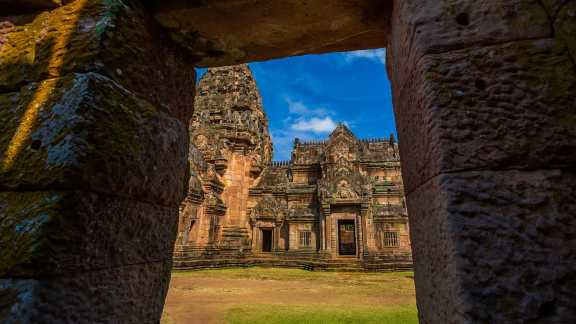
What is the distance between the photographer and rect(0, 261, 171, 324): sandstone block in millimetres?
1096

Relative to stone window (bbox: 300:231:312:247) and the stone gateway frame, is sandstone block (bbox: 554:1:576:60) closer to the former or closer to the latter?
the stone gateway frame

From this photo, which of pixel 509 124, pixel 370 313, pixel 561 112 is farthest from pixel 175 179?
pixel 370 313

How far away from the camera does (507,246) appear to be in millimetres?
1023

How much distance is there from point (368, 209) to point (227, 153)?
9.67m

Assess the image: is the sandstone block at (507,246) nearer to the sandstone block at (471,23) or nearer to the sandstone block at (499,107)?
the sandstone block at (499,107)

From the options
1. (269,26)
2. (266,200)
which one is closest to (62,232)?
(269,26)

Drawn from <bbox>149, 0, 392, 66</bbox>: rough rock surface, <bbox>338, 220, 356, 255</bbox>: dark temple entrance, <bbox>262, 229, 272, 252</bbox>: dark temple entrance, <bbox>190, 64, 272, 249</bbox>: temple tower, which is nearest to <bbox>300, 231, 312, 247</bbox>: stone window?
<bbox>262, 229, 272, 252</bbox>: dark temple entrance

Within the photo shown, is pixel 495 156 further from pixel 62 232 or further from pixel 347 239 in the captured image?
pixel 347 239

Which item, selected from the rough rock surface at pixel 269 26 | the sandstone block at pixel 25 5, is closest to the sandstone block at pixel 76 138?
the sandstone block at pixel 25 5

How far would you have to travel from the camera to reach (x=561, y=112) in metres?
1.11

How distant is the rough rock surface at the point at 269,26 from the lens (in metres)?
1.75

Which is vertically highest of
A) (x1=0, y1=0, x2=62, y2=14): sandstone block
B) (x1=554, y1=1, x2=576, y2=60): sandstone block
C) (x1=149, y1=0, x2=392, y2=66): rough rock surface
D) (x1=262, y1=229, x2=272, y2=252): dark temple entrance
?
(x1=149, y1=0, x2=392, y2=66): rough rock surface

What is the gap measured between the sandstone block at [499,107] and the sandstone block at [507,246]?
0.24ft

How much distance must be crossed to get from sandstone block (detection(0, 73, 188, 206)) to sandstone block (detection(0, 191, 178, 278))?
6cm
